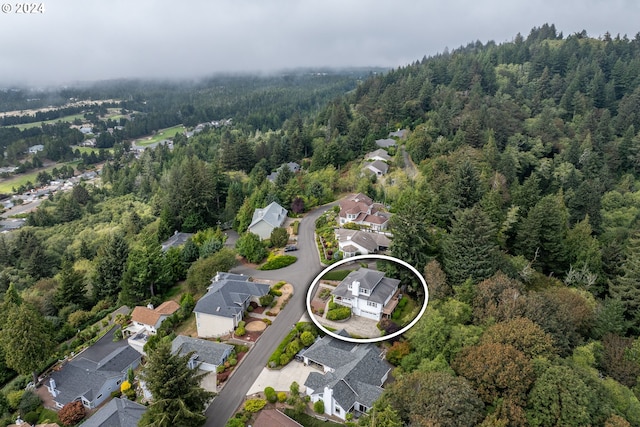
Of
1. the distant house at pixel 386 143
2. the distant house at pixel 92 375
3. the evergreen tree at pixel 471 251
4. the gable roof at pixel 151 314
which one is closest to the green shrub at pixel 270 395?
the distant house at pixel 92 375

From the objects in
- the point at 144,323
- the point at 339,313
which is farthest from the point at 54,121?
the point at 339,313

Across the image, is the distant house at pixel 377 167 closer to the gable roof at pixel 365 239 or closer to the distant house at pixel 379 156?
the distant house at pixel 379 156

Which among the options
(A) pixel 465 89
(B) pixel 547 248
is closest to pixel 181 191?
(B) pixel 547 248

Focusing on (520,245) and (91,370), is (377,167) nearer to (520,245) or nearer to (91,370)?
(520,245)

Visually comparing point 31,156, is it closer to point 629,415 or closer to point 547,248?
point 547,248

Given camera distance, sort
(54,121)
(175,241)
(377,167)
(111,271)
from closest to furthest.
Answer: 1. (111,271)
2. (175,241)
3. (377,167)
4. (54,121)

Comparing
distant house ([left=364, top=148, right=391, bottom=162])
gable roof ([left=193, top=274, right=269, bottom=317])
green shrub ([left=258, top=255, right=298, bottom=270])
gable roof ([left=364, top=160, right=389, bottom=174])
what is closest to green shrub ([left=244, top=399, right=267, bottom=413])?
gable roof ([left=193, top=274, right=269, bottom=317])

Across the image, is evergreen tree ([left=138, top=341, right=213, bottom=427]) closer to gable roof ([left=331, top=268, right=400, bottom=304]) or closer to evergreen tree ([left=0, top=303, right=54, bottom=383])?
gable roof ([left=331, top=268, right=400, bottom=304])
